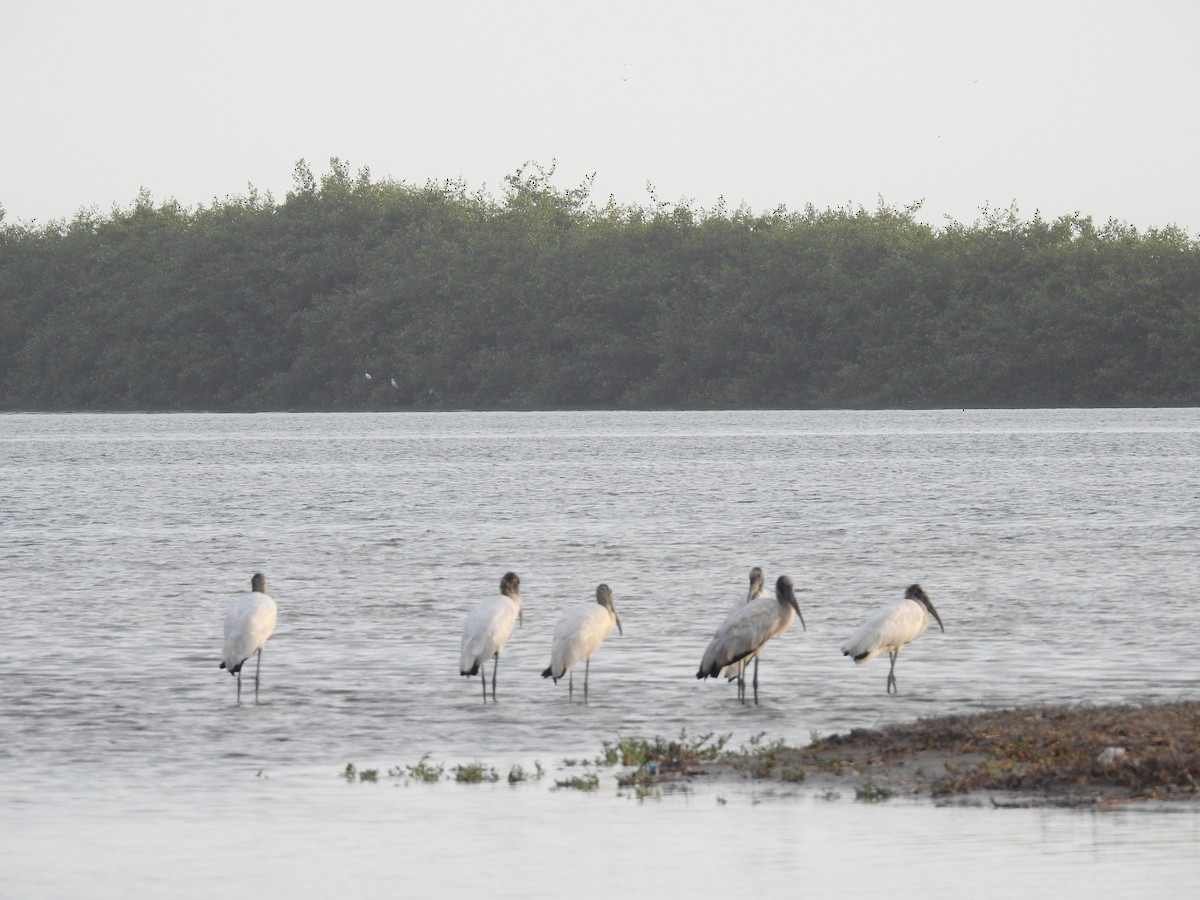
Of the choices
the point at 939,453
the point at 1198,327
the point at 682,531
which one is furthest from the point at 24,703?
the point at 1198,327

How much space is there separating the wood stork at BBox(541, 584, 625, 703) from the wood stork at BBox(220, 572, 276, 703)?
2.57 m

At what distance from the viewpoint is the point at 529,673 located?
66.6 feet

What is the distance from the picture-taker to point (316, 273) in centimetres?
14912

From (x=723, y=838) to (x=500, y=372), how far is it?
130m

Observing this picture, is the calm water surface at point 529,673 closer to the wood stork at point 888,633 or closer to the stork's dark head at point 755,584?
the wood stork at point 888,633

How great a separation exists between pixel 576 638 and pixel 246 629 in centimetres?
290

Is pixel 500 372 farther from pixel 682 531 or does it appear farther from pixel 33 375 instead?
pixel 682 531

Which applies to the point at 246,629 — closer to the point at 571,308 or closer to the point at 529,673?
the point at 529,673

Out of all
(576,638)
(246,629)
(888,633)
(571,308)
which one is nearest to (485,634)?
(576,638)

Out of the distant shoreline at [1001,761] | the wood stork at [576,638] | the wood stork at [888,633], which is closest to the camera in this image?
the distant shoreline at [1001,761]

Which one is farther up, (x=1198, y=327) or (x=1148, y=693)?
(x=1198, y=327)

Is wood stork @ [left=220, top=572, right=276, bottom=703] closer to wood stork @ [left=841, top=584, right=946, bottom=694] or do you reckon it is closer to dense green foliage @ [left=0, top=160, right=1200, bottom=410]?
wood stork @ [left=841, top=584, right=946, bottom=694]

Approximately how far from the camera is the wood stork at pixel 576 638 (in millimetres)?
18016

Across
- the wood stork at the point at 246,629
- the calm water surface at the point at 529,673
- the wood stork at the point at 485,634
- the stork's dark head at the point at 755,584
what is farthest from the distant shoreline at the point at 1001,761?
the wood stork at the point at 246,629
